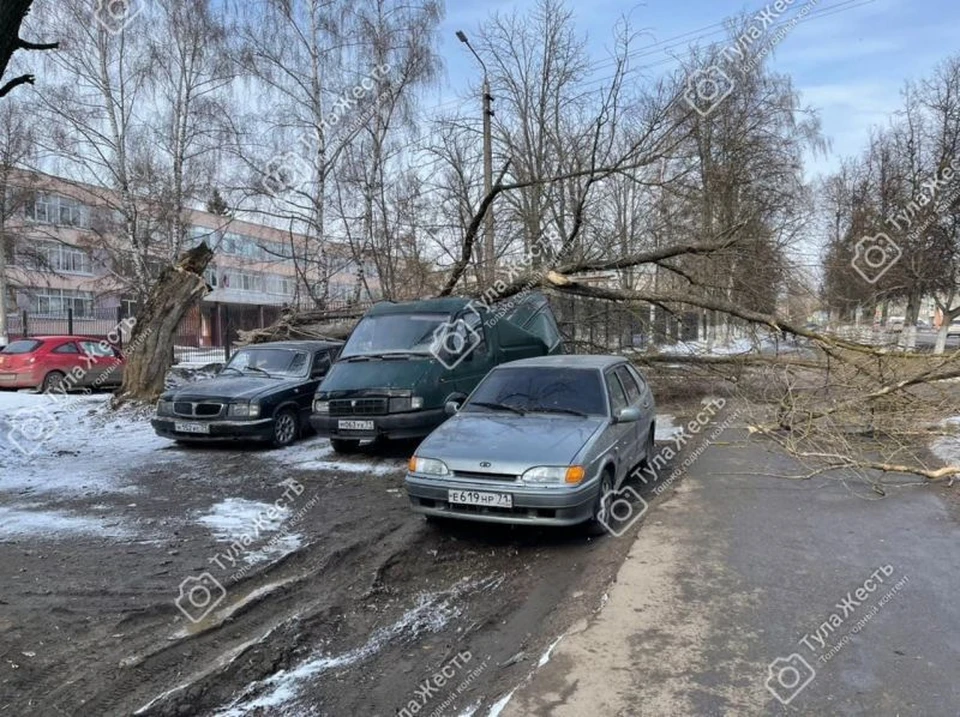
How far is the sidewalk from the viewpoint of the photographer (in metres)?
3.29

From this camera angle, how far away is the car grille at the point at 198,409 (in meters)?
9.48

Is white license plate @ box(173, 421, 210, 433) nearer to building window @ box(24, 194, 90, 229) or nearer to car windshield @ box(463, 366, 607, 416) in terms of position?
car windshield @ box(463, 366, 607, 416)

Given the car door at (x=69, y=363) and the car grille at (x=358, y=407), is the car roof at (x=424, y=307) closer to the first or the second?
the car grille at (x=358, y=407)

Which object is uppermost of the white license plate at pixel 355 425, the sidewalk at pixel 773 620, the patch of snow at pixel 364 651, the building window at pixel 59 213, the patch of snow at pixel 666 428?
the building window at pixel 59 213

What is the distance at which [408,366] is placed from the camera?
9.07m

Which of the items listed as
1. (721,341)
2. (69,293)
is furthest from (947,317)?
(69,293)

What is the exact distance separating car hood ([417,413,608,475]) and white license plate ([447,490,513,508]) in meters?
0.19

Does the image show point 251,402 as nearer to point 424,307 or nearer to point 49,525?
point 424,307

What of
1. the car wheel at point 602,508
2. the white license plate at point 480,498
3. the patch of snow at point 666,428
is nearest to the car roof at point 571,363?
the car wheel at point 602,508

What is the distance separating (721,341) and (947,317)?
18.2m

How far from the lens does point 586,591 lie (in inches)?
188

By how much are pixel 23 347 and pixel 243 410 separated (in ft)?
39.4

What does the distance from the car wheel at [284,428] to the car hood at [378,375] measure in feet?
3.34

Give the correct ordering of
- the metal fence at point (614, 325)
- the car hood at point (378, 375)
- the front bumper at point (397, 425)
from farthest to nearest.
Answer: the metal fence at point (614, 325)
the car hood at point (378, 375)
the front bumper at point (397, 425)
